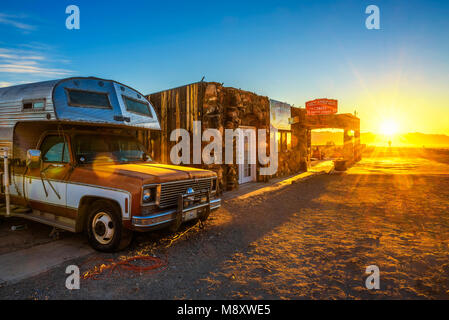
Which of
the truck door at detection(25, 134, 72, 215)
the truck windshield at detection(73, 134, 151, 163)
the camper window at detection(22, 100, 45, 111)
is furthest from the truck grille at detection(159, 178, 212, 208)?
the camper window at detection(22, 100, 45, 111)

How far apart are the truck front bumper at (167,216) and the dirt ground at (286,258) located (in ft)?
2.01

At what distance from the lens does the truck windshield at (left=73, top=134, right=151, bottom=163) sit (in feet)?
15.3

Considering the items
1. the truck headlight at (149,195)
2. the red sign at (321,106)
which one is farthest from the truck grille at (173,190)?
the red sign at (321,106)

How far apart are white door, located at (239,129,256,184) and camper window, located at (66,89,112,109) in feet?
21.5

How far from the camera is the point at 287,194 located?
31.5 ft

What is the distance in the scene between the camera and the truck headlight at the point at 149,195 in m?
3.84

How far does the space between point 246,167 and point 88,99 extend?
817 centimetres

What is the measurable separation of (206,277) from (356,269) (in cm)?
221

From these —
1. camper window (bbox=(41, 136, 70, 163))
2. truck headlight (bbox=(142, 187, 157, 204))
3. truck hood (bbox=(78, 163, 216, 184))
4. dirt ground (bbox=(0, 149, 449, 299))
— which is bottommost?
dirt ground (bbox=(0, 149, 449, 299))

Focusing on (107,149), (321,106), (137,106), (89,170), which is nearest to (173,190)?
(89,170)

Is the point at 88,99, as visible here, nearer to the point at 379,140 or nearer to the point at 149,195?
the point at 149,195

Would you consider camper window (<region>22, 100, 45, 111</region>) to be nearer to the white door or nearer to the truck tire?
the truck tire
